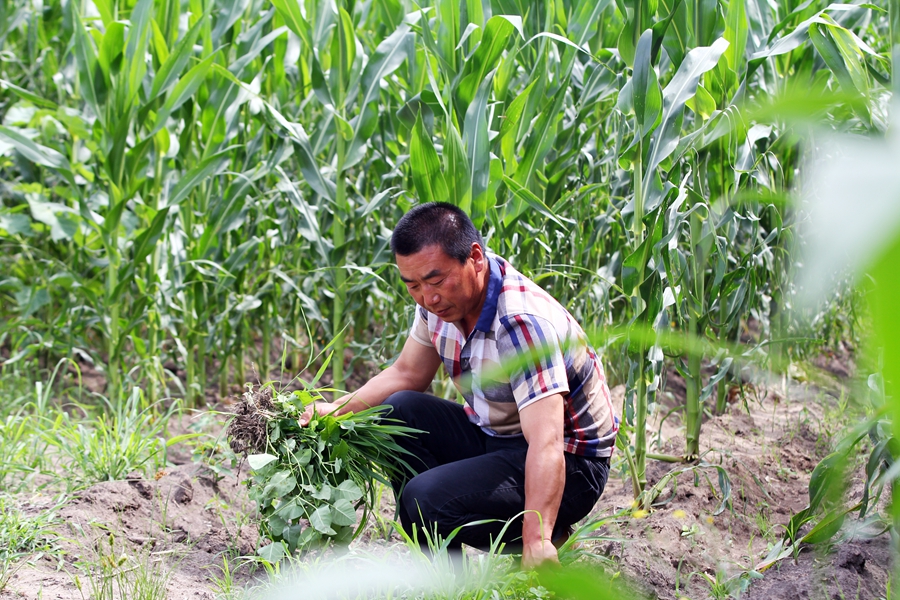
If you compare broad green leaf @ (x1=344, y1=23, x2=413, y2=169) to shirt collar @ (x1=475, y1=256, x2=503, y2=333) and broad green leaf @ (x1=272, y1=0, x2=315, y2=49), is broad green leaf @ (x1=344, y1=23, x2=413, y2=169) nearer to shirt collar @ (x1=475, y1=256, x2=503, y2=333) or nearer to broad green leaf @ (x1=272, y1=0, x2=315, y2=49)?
broad green leaf @ (x1=272, y1=0, x2=315, y2=49)

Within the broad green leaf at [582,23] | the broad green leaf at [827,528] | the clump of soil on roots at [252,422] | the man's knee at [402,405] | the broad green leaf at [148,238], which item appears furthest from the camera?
the broad green leaf at [148,238]

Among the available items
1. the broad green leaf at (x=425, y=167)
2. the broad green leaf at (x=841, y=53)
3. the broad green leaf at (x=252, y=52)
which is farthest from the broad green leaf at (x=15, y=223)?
the broad green leaf at (x=841, y=53)

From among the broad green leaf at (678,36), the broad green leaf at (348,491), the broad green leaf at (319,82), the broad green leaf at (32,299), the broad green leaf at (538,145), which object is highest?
the broad green leaf at (678,36)

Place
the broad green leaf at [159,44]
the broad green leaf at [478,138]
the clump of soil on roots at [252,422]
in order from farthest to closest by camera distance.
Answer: the broad green leaf at [159,44], the broad green leaf at [478,138], the clump of soil on roots at [252,422]

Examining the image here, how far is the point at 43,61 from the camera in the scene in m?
5.26

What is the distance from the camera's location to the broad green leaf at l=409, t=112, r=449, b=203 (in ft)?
10.4

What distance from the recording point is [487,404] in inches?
104

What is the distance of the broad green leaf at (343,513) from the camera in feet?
8.00

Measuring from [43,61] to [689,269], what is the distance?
4378 millimetres

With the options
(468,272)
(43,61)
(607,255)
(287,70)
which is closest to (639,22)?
(468,272)

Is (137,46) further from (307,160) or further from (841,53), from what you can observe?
(841,53)

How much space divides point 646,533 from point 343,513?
1059 millimetres

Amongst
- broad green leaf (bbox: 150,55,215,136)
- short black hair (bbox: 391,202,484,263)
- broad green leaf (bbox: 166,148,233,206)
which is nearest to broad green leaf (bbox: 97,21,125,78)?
broad green leaf (bbox: 150,55,215,136)

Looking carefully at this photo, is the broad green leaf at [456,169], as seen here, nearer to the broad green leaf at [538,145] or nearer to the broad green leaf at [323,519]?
the broad green leaf at [538,145]
